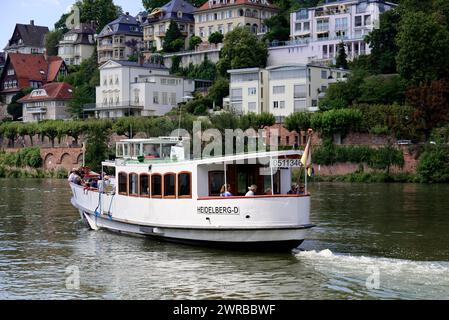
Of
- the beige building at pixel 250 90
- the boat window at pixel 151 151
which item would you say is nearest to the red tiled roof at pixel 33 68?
the beige building at pixel 250 90

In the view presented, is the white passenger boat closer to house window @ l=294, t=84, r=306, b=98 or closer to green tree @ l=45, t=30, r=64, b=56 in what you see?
house window @ l=294, t=84, r=306, b=98

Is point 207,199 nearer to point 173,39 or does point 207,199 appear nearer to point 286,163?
point 286,163

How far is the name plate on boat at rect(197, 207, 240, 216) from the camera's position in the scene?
29.6m

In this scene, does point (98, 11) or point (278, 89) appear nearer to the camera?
point (278, 89)

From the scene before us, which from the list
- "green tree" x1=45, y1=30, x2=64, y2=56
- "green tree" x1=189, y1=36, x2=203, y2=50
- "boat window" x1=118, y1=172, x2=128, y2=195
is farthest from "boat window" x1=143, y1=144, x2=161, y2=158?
"green tree" x1=45, y1=30, x2=64, y2=56

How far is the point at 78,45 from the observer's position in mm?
162250

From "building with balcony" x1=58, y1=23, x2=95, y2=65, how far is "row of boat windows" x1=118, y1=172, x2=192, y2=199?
5085 inches

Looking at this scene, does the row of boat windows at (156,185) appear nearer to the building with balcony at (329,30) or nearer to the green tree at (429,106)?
the green tree at (429,106)

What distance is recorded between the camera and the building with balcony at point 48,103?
134 m

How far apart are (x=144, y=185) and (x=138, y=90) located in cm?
8845

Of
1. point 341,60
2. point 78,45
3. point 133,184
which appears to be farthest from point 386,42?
point 78,45

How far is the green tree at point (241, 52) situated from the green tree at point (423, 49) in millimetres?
29446

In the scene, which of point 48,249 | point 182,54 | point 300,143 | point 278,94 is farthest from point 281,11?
point 48,249
